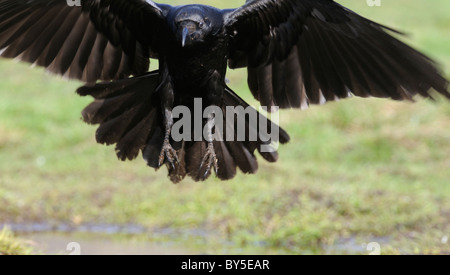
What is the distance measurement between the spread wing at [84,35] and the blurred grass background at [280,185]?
2.04 metres

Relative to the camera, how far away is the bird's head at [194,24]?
Result: 5125 millimetres

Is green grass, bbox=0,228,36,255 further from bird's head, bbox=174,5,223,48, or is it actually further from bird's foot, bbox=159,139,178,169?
bird's head, bbox=174,5,223,48

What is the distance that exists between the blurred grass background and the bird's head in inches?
89.2

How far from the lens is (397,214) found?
24.7ft

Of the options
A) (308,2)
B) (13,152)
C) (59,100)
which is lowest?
(308,2)

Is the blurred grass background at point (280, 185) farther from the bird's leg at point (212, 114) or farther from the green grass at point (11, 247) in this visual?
the green grass at point (11, 247)

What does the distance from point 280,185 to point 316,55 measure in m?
2.84

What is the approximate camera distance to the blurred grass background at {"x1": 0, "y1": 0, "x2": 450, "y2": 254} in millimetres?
7215

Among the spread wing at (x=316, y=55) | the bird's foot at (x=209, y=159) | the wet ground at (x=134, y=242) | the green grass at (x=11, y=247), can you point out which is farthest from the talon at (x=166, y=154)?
the wet ground at (x=134, y=242)

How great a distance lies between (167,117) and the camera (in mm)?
5496

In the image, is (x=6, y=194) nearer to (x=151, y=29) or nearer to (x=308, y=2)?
(x=151, y=29)

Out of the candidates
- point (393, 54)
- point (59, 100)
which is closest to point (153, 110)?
point (393, 54)

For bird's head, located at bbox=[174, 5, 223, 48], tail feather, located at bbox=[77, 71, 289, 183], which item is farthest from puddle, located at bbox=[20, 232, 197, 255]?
bird's head, located at bbox=[174, 5, 223, 48]
